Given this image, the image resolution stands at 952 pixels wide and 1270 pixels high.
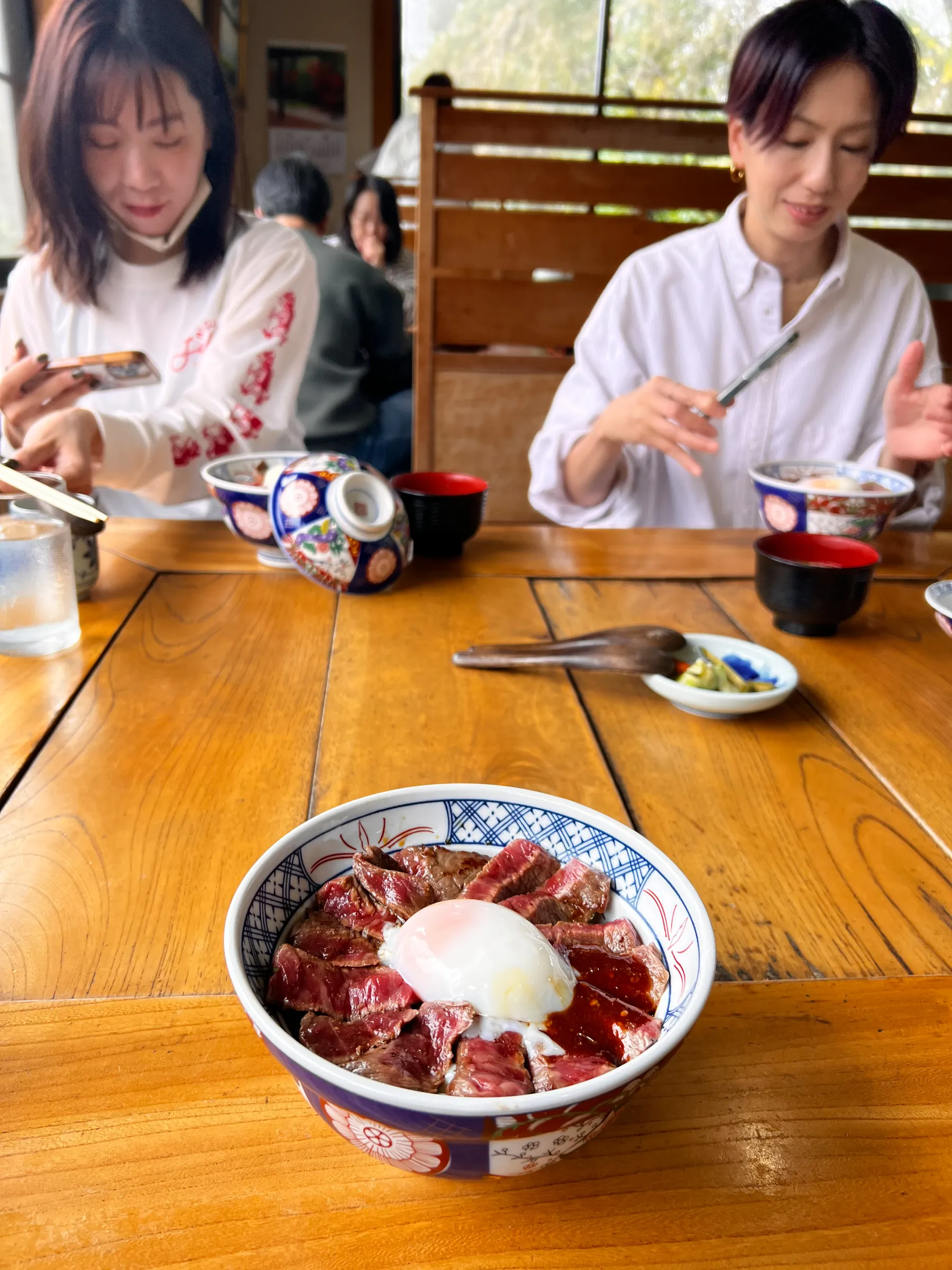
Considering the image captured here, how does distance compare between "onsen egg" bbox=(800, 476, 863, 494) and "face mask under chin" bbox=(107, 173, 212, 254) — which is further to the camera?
"face mask under chin" bbox=(107, 173, 212, 254)

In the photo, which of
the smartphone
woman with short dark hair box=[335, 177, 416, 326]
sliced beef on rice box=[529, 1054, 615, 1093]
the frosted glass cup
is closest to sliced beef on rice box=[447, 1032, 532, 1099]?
sliced beef on rice box=[529, 1054, 615, 1093]

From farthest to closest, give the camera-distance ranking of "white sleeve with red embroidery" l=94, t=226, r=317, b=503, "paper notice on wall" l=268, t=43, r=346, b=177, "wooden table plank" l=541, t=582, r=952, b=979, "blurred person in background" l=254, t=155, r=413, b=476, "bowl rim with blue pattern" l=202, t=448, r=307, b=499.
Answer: "paper notice on wall" l=268, t=43, r=346, b=177
"blurred person in background" l=254, t=155, r=413, b=476
"white sleeve with red embroidery" l=94, t=226, r=317, b=503
"bowl rim with blue pattern" l=202, t=448, r=307, b=499
"wooden table plank" l=541, t=582, r=952, b=979

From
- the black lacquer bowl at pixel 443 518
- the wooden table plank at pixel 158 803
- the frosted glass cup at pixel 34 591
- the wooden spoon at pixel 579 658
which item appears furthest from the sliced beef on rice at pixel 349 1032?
the black lacquer bowl at pixel 443 518

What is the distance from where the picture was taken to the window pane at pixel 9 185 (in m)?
1.37

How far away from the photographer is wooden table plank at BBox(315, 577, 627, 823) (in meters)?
0.69

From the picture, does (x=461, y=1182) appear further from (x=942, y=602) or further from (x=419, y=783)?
(x=942, y=602)

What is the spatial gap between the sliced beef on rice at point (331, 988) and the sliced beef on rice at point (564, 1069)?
0.21 ft

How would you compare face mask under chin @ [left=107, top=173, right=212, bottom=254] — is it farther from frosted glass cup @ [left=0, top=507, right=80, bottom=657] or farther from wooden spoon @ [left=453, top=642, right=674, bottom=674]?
wooden spoon @ [left=453, top=642, right=674, bottom=674]

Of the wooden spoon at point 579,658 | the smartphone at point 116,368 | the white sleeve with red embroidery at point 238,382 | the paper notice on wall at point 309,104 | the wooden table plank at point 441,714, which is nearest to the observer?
the wooden table plank at point 441,714

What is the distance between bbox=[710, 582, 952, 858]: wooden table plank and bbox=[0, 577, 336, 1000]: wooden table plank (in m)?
0.46

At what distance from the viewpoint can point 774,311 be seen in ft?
5.74

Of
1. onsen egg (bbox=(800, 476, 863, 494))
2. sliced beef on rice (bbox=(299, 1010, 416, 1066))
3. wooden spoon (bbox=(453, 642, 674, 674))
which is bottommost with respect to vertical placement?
wooden spoon (bbox=(453, 642, 674, 674))

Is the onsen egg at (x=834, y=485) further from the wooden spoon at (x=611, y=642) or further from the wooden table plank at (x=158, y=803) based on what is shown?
the wooden table plank at (x=158, y=803)

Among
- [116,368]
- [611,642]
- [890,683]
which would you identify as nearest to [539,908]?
[611,642]
